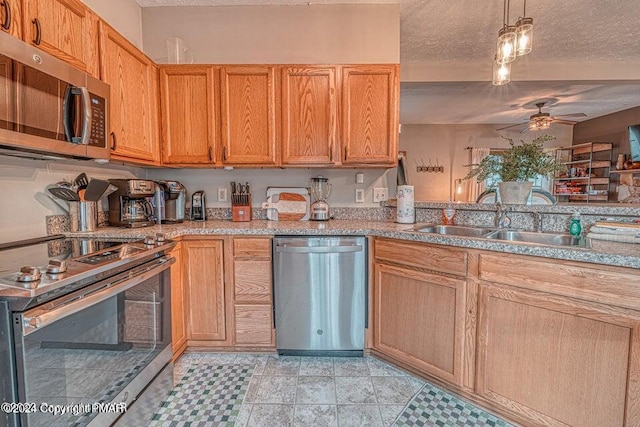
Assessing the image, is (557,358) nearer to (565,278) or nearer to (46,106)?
(565,278)

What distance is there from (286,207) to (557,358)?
190 centimetres

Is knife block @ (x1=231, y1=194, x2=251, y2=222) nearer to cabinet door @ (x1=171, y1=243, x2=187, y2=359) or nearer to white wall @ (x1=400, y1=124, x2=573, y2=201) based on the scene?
cabinet door @ (x1=171, y1=243, x2=187, y2=359)

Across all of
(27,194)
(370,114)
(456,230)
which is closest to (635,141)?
(456,230)

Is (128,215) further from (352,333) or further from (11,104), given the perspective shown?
(352,333)

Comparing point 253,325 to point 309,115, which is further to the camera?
point 309,115

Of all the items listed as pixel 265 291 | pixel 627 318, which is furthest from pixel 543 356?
pixel 265 291

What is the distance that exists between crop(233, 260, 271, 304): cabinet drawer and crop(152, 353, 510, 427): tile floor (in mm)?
418

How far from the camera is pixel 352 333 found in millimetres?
2002

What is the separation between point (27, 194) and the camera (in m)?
1.60

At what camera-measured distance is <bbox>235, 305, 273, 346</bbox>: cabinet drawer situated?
2.03m

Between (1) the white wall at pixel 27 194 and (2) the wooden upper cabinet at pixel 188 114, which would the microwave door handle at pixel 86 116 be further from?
(2) the wooden upper cabinet at pixel 188 114

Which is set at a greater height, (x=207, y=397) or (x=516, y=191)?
(x=516, y=191)

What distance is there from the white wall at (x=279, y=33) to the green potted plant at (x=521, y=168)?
1128mm

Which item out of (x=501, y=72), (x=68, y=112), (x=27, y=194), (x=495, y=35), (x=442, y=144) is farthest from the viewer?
(x=442, y=144)
